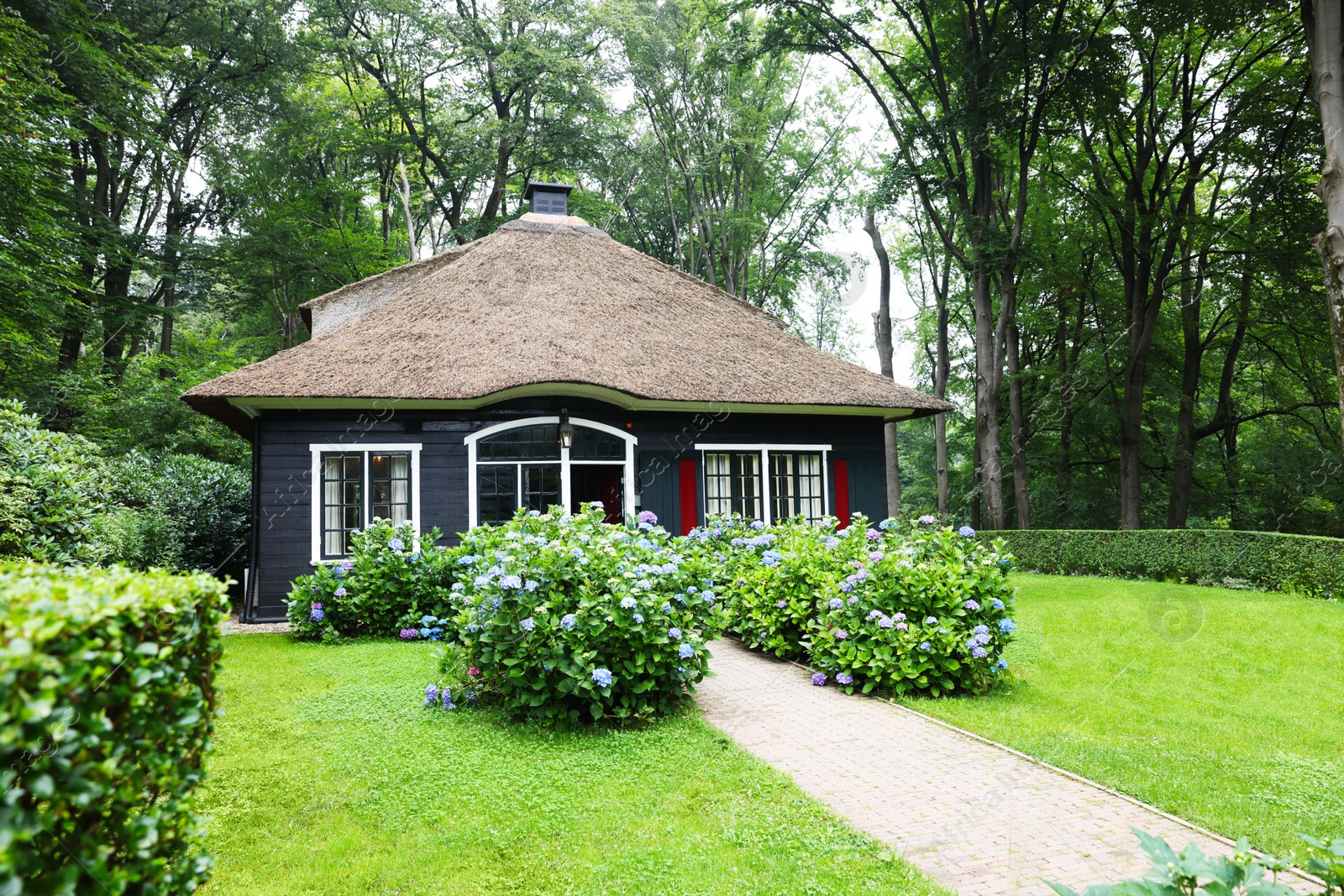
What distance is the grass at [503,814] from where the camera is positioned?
3.29 m

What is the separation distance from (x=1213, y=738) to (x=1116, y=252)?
17540 mm

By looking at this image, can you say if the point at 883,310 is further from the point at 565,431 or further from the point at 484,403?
the point at 484,403

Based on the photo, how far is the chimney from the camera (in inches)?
650

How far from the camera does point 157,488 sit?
12375 millimetres

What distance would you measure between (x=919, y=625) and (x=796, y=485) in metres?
6.67

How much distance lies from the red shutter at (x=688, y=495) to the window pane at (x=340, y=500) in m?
4.77

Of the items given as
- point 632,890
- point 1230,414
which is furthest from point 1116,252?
point 632,890

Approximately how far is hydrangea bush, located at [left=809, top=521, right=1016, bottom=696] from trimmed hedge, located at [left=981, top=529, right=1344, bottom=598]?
7730mm

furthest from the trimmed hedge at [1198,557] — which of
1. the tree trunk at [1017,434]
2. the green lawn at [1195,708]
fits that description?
the tree trunk at [1017,434]

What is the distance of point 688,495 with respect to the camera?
12.4 m

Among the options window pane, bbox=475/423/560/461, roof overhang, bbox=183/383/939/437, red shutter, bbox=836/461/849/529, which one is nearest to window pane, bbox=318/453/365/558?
roof overhang, bbox=183/383/939/437

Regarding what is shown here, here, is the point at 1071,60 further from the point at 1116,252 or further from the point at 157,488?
the point at 157,488

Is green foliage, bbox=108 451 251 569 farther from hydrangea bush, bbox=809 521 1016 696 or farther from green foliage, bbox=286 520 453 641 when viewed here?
hydrangea bush, bbox=809 521 1016 696

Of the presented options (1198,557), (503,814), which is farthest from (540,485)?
(1198,557)
